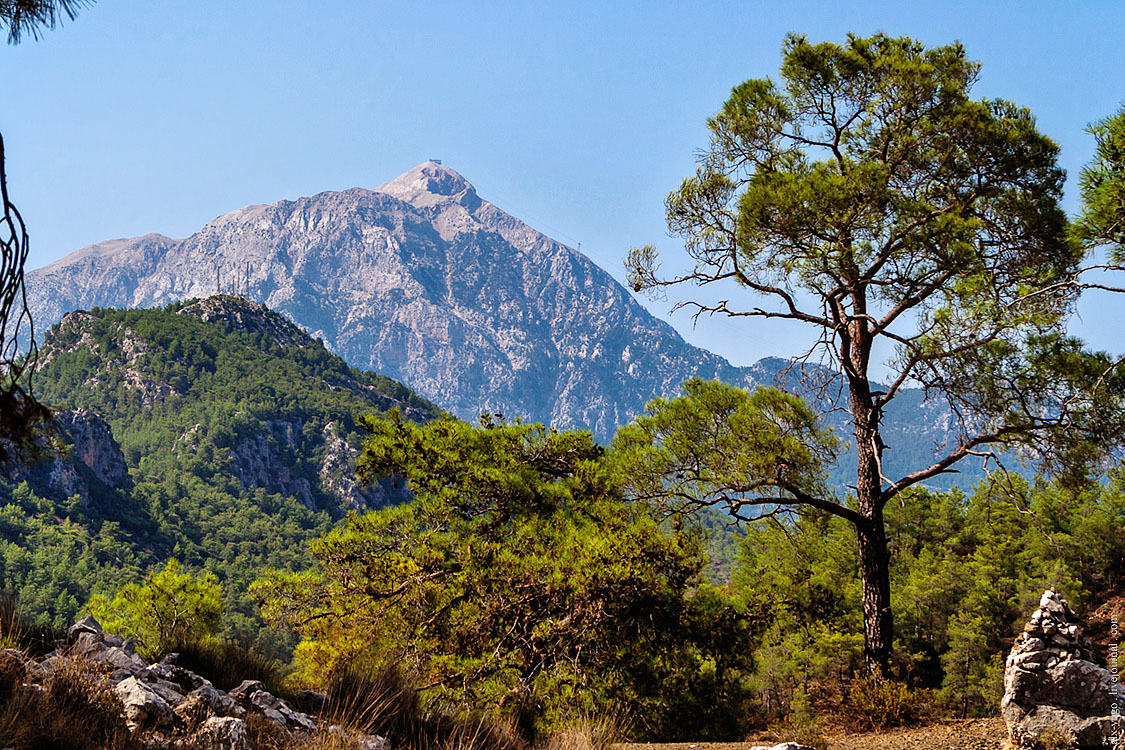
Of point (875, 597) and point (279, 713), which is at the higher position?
point (875, 597)

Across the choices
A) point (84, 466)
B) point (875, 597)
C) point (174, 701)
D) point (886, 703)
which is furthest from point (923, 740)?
point (84, 466)

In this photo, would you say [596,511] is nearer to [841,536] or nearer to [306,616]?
[306,616]

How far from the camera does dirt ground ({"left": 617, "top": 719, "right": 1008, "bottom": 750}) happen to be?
235 inches

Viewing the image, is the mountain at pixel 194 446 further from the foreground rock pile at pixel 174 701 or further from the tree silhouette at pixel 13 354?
the tree silhouette at pixel 13 354

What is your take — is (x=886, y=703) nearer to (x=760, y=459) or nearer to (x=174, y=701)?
(x=760, y=459)

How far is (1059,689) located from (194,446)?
13755 cm

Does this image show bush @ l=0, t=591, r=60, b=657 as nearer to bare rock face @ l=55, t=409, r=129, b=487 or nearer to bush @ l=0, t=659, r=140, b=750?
bush @ l=0, t=659, r=140, b=750

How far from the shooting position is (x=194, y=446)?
12794cm

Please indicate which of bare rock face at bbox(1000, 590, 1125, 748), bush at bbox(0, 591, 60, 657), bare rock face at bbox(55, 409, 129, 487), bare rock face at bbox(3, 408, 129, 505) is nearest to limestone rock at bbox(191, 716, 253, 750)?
bush at bbox(0, 591, 60, 657)

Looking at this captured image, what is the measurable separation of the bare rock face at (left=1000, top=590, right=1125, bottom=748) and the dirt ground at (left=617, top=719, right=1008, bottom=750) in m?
0.34

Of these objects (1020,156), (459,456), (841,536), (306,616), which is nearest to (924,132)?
(1020,156)

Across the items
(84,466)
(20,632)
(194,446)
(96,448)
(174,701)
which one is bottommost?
(174,701)

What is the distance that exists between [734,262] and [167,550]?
94009mm

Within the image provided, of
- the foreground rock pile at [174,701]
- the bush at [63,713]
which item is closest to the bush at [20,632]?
the foreground rock pile at [174,701]
